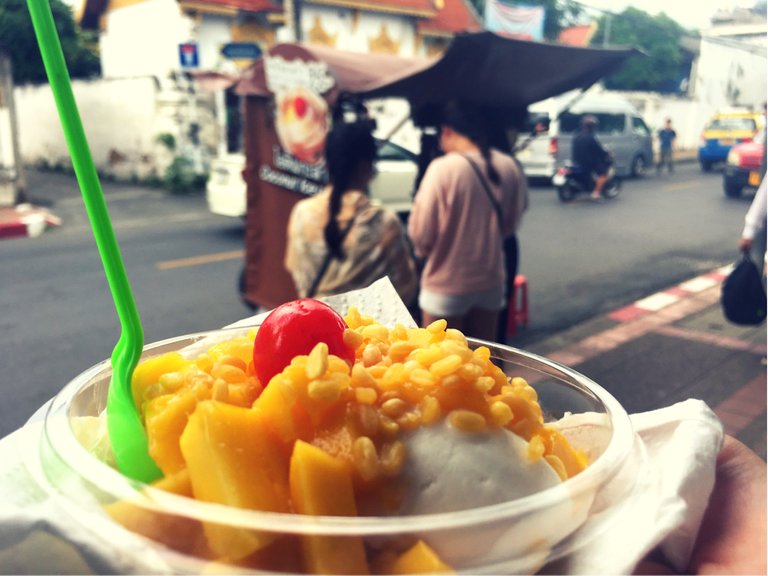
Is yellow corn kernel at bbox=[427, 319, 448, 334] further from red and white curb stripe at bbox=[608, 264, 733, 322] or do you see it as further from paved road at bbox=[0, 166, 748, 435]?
red and white curb stripe at bbox=[608, 264, 733, 322]

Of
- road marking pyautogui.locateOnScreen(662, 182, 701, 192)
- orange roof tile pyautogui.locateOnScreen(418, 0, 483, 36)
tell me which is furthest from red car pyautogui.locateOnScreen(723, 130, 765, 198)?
orange roof tile pyautogui.locateOnScreen(418, 0, 483, 36)

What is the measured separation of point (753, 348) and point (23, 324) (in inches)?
208

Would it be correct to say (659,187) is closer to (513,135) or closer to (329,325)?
(513,135)

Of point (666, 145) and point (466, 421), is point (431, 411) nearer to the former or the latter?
point (466, 421)

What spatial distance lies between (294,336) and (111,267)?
213 millimetres

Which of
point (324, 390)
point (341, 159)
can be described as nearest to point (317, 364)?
point (324, 390)

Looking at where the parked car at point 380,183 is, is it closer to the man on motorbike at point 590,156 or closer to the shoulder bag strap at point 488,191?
the shoulder bag strap at point 488,191

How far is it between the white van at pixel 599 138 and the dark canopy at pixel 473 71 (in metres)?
9.85

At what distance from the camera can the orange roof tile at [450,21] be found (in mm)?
16656

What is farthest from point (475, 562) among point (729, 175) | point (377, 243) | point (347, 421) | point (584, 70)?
point (729, 175)

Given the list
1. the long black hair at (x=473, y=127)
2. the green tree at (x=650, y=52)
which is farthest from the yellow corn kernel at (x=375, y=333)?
the green tree at (x=650, y=52)

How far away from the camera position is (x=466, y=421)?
723 millimetres

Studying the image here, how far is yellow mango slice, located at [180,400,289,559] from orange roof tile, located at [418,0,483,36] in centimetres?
1690

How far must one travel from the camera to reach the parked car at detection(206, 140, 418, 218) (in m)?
8.52
